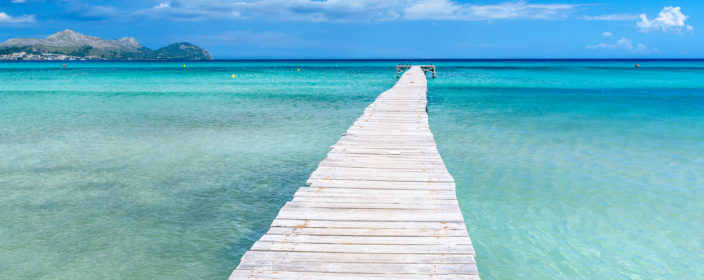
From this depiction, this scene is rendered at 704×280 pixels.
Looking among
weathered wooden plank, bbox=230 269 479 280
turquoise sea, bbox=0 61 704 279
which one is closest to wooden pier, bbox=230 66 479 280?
weathered wooden plank, bbox=230 269 479 280

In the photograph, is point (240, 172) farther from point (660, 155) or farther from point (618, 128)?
point (618, 128)

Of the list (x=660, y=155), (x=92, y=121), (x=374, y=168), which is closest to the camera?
(x=374, y=168)

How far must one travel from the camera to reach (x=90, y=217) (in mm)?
7129

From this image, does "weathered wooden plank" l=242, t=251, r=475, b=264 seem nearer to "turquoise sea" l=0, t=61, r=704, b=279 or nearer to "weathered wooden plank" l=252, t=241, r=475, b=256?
"weathered wooden plank" l=252, t=241, r=475, b=256

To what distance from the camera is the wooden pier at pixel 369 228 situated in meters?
3.93

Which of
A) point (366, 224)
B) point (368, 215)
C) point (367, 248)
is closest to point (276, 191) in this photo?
point (368, 215)

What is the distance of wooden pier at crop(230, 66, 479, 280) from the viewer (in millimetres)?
3928

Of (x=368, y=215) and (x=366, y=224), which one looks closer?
(x=366, y=224)

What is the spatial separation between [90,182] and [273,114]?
1034cm

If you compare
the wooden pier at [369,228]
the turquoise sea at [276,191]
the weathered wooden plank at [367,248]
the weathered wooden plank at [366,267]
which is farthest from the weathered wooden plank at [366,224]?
the turquoise sea at [276,191]

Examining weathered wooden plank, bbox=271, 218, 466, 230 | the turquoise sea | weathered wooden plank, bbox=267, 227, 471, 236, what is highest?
weathered wooden plank, bbox=271, 218, 466, 230

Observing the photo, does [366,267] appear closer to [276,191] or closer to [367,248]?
[367,248]

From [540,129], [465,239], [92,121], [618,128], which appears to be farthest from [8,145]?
[618,128]

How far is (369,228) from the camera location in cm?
473
